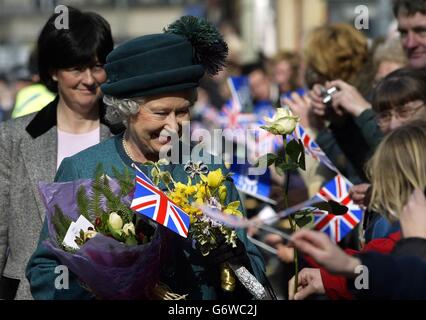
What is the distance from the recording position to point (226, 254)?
12.0 feet

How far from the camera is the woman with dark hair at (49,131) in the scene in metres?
4.66

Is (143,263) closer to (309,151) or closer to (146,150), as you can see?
(146,150)

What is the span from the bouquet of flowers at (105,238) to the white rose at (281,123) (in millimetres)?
547

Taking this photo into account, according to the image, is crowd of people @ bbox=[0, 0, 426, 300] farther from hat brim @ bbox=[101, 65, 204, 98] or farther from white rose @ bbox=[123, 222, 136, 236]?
white rose @ bbox=[123, 222, 136, 236]

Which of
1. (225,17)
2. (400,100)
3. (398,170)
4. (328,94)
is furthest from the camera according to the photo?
(225,17)

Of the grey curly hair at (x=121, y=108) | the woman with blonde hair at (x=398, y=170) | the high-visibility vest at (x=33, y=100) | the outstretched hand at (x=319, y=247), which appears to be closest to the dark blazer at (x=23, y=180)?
the grey curly hair at (x=121, y=108)

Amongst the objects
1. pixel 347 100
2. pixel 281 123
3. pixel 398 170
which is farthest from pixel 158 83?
pixel 347 100

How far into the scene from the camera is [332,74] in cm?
638

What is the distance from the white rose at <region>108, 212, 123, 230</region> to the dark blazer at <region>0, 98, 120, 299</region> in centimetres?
125

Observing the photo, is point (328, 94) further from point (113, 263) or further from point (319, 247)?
point (319, 247)

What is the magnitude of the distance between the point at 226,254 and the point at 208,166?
484 millimetres
